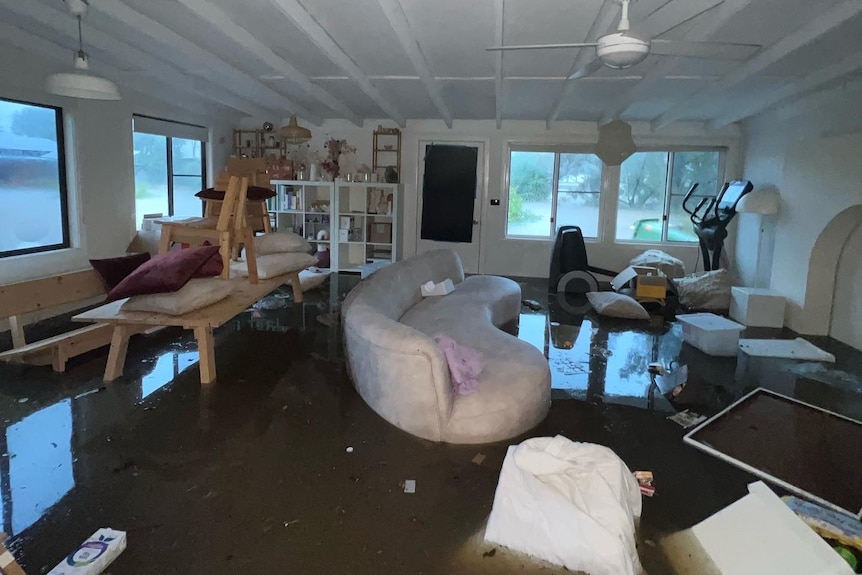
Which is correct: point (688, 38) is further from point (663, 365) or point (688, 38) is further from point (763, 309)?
point (763, 309)

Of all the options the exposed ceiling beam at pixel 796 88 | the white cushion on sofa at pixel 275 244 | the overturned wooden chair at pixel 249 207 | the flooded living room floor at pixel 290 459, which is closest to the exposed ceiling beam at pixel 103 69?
the overturned wooden chair at pixel 249 207

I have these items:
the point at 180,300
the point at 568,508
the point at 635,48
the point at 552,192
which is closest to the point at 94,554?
the point at 568,508

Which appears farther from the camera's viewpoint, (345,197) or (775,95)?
(345,197)

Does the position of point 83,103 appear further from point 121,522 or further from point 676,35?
point 676,35

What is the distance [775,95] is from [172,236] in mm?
5839

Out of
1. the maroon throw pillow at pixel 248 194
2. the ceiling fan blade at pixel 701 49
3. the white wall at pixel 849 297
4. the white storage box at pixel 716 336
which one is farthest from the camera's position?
the white wall at pixel 849 297

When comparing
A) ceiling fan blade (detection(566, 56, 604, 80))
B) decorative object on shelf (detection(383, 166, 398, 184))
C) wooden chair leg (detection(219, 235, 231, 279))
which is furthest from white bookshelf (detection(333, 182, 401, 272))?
ceiling fan blade (detection(566, 56, 604, 80))

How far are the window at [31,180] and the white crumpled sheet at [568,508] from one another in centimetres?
486

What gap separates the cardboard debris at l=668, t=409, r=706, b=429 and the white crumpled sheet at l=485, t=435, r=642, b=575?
123 cm

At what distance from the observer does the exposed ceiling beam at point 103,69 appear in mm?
4434

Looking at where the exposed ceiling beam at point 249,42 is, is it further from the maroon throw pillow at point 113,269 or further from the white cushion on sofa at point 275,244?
the maroon throw pillow at point 113,269

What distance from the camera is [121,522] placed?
2.26m

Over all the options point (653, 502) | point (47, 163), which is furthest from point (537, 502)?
point (47, 163)

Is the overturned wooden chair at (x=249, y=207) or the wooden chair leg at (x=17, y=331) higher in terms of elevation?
the overturned wooden chair at (x=249, y=207)
